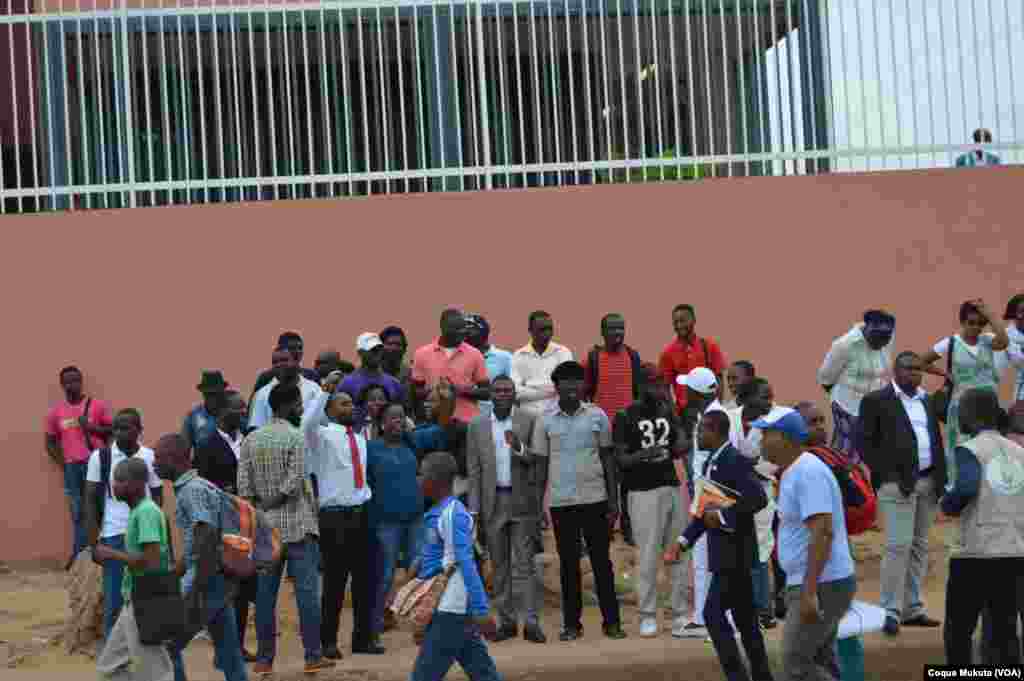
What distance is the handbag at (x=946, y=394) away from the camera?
14.6 metres

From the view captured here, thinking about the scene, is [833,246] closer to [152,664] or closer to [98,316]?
[98,316]

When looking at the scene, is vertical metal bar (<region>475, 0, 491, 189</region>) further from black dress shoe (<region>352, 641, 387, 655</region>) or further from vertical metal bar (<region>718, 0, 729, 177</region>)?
black dress shoe (<region>352, 641, 387, 655</region>)

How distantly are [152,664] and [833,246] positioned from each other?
→ 321 inches

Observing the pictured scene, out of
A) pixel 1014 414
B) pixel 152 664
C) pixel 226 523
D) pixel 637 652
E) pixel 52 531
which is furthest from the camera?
pixel 52 531

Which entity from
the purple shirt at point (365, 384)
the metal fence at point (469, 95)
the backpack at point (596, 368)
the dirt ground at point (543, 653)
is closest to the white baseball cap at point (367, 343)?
the purple shirt at point (365, 384)

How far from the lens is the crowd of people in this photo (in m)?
10.5

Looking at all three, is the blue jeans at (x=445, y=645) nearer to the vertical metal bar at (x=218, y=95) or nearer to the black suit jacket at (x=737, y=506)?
the black suit jacket at (x=737, y=506)

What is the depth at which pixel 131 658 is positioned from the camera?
10141mm

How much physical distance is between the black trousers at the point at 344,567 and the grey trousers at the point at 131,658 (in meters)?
2.74

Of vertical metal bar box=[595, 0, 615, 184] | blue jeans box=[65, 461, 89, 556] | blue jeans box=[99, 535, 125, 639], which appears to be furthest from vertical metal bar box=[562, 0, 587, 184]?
blue jeans box=[99, 535, 125, 639]

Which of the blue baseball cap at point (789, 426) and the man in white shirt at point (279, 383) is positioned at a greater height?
the man in white shirt at point (279, 383)

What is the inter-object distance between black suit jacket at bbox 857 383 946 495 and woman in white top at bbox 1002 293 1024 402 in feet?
6.09

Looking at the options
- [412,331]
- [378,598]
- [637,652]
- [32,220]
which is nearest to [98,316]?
[32,220]

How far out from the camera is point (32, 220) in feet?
52.6
